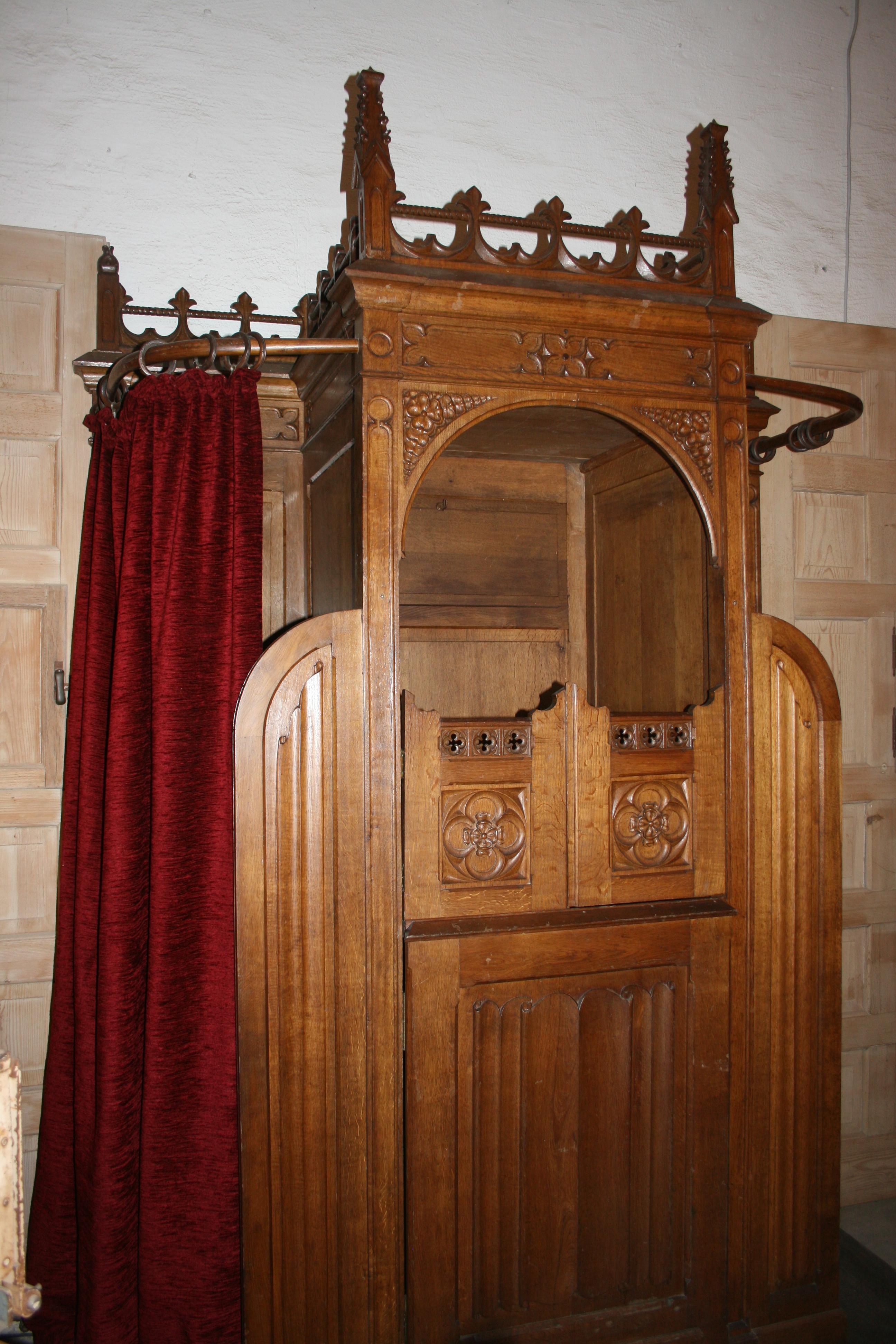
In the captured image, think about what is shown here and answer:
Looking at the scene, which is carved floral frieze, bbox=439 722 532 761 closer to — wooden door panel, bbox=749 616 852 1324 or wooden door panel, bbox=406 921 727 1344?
wooden door panel, bbox=406 921 727 1344

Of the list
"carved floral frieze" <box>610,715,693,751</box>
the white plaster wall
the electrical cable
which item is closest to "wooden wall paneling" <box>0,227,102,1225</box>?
the white plaster wall

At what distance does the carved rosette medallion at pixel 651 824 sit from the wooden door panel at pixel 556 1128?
0.45 ft

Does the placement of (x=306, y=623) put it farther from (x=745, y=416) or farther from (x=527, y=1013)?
(x=745, y=416)

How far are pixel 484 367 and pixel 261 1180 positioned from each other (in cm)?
161

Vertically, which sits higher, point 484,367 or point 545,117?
point 545,117

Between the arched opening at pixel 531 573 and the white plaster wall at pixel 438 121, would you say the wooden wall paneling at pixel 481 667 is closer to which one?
the arched opening at pixel 531 573

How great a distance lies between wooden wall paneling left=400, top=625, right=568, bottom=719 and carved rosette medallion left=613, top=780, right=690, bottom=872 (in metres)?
0.86

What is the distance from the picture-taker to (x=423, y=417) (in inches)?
69.2

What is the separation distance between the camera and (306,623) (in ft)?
5.50

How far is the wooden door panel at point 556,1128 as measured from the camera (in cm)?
173

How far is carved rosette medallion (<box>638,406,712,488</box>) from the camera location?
1896 mm

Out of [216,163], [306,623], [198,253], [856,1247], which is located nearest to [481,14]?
[216,163]

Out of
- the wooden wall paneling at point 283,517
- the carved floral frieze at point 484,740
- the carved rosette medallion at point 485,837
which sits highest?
the wooden wall paneling at point 283,517

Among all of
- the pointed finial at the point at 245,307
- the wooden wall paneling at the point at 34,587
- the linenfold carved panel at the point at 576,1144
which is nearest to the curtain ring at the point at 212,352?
the pointed finial at the point at 245,307
